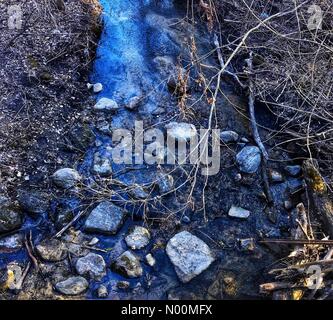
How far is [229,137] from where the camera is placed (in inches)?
150

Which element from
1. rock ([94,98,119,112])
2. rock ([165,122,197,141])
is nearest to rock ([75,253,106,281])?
rock ([165,122,197,141])

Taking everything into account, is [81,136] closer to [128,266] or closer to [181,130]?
[181,130]

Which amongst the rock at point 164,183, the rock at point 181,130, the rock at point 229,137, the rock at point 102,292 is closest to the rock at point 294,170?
the rock at point 229,137

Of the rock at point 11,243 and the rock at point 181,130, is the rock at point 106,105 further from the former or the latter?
the rock at point 11,243

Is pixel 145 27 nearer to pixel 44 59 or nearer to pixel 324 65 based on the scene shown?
pixel 44 59

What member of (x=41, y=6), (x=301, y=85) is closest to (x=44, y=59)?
(x=41, y=6)

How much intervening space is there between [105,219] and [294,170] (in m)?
1.66

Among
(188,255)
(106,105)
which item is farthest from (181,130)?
(188,255)

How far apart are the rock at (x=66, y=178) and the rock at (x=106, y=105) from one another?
2.82 ft

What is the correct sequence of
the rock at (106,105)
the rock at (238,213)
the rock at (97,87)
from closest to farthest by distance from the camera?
the rock at (238,213) < the rock at (106,105) < the rock at (97,87)

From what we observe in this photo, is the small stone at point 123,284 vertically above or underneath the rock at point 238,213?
underneath

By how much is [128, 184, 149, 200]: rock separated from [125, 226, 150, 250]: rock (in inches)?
10.8

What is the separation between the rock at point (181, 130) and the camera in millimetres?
3754

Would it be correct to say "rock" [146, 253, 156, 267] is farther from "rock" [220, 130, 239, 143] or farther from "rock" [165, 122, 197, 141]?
"rock" [220, 130, 239, 143]
